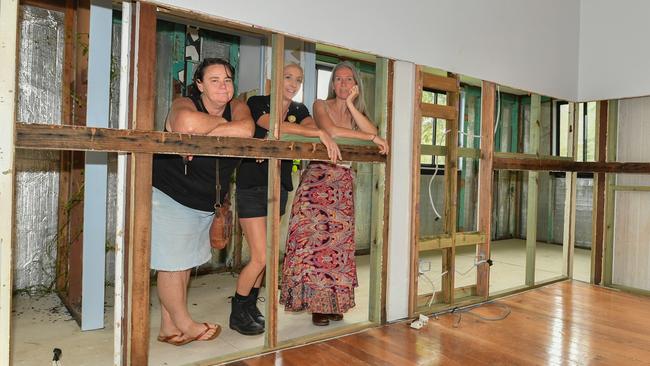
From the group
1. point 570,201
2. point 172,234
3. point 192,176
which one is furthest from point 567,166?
point 172,234

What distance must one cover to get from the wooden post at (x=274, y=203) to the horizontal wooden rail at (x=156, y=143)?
9cm

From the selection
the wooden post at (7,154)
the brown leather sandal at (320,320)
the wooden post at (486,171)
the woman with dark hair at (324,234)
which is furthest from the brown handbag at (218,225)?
the wooden post at (486,171)

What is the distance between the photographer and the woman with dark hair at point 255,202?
101 inches

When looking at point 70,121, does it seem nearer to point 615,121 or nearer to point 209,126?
point 209,126

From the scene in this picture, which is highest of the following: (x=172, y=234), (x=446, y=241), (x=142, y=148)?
(x=142, y=148)

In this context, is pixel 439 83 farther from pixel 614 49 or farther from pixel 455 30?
pixel 614 49

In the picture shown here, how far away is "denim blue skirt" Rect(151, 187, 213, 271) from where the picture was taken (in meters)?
2.25

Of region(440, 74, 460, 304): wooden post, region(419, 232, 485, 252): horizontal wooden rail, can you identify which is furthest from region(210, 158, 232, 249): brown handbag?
region(440, 74, 460, 304): wooden post

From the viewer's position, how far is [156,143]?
6.23ft

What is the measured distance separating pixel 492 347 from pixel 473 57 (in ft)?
6.19

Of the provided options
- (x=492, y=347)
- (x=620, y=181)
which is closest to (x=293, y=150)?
(x=492, y=347)

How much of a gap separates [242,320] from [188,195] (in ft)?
2.63

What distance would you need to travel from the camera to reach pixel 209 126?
2.07m

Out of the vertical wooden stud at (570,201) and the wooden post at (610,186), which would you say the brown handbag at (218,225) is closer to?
the vertical wooden stud at (570,201)
